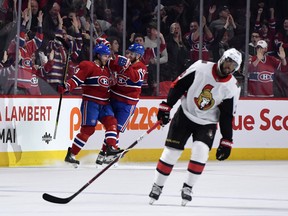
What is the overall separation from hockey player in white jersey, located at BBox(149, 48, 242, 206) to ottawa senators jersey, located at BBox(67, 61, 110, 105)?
402cm

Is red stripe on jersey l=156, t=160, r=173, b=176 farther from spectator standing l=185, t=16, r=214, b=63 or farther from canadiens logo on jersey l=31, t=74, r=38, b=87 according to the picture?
spectator standing l=185, t=16, r=214, b=63

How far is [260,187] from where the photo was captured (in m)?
11.0

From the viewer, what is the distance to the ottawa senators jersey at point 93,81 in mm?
12844

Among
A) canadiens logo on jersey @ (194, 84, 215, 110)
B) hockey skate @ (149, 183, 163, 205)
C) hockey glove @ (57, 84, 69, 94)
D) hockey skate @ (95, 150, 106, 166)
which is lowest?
hockey skate @ (95, 150, 106, 166)

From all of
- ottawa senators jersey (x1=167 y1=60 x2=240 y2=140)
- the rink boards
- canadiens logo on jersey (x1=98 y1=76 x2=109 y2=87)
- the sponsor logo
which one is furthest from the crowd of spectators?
ottawa senators jersey (x1=167 y1=60 x2=240 y2=140)

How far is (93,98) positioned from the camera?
42.7 feet

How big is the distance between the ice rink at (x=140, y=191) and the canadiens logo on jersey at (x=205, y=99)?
31.0 inches

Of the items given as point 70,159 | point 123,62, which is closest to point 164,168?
point 70,159

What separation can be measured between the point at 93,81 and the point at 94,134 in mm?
1208

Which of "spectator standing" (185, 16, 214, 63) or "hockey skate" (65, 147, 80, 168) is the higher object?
"spectator standing" (185, 16, 214, 63)

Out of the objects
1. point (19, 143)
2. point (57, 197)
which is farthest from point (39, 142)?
point (57, 197)

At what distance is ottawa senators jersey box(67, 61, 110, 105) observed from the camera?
42.1 feet

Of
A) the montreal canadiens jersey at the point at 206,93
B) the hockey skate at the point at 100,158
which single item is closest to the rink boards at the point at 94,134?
the hockey skate at the point at 100,158

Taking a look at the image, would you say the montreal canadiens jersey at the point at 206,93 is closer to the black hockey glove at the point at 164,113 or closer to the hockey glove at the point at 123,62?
the black hockey glove at the point at 164,113
